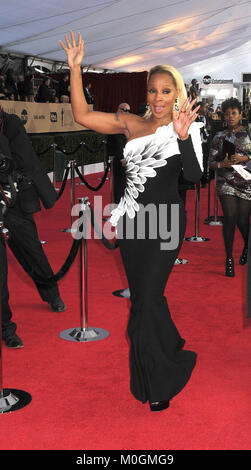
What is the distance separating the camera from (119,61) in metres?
26.1

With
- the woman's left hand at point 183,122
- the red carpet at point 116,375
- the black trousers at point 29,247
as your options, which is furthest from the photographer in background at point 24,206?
the woman's left hand at point 183,122

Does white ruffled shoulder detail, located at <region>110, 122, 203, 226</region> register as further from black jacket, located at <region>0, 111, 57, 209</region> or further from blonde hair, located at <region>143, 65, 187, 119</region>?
black jacket, located at <region>0, 111, 57, 209</region>

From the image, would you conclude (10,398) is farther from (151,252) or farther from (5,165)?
(5,165)

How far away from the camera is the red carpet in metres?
3.21

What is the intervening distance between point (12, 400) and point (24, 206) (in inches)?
64.8

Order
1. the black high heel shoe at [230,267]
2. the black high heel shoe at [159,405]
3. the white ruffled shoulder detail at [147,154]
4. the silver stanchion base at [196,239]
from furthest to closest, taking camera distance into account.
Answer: the silver stanchion base at [196,239] < the black high heel shoe at [230,267] < the black high heel shoe at [159,405] < the white ruffled shoulder detail at [147,154]

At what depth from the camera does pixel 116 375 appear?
13.3 ft

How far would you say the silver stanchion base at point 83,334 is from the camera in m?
4.75

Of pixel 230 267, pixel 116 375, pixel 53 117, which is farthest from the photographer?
pixel 53 117

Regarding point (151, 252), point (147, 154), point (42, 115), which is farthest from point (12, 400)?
point (42, 115)

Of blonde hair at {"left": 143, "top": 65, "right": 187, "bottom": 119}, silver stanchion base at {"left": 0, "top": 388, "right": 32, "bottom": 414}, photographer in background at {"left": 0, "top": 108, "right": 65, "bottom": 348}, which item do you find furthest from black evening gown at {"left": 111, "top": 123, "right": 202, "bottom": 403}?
photographer in background at {"left": 0, "top": 108, "right": 65, "bottom": 348}

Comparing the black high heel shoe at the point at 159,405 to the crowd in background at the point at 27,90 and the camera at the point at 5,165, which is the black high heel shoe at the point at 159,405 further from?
the crowd in background at the point at 27,90

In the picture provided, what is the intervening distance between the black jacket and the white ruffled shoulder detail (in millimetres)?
1337

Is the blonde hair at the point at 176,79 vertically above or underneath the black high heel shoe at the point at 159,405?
above
